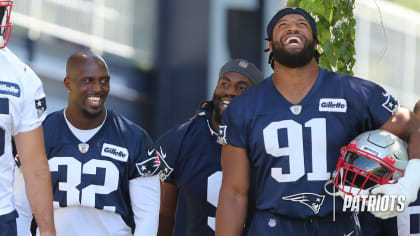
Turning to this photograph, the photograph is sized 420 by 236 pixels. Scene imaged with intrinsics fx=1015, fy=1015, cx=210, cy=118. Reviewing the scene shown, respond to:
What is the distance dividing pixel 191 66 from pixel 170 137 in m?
Answer: 7.66

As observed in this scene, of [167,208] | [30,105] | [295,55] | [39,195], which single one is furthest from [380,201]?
[167,208]

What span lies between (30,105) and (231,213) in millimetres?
1342

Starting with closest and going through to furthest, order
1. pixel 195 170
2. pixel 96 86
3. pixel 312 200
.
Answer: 1. pixel 312 200
2. pixel 96 86
3. pixel 195 170

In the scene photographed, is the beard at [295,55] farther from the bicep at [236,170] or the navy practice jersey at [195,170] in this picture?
the navy practice jersey at [195,170]

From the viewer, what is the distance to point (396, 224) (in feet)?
20.3

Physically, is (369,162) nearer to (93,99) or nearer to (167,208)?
(93,99)

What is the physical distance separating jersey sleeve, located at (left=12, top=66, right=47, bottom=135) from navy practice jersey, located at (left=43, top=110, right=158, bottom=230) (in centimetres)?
124

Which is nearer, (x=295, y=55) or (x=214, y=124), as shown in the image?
(x=295, y=55)

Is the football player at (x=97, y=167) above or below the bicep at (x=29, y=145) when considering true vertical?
below

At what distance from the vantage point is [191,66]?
1463 cm

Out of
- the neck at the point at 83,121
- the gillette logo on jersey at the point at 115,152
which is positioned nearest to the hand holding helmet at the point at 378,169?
the gillette logo on jersey at the point at 115,152

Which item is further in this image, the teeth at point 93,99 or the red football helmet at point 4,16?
the teeth at point 93,99

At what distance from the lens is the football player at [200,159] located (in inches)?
270

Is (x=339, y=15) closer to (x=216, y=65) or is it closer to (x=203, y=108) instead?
(x=203, y=108)
